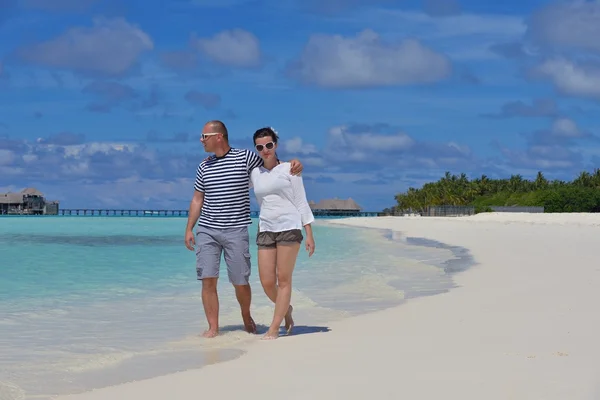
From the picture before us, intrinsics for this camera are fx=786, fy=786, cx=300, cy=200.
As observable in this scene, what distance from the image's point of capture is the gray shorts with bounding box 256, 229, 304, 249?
20.0 ft

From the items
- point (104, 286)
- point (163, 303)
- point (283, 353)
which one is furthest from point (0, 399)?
point (104, 286)

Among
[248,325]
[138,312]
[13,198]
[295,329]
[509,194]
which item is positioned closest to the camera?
[248,325]

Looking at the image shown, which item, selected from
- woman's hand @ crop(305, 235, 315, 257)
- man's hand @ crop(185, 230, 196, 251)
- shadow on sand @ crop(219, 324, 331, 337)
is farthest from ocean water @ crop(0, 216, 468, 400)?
woman's hand @ crop(305, 235, 315, 257)

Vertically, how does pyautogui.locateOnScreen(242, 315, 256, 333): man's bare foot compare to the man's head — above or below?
below

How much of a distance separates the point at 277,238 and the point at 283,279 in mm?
345

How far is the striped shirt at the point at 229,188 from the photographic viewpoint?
6242 mm

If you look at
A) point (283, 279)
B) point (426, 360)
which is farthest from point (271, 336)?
point (426, 360)

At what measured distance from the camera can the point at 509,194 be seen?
322 feet

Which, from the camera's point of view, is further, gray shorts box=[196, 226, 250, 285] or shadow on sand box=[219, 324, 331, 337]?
shadow on sand box=[219, 324, 331, 337]

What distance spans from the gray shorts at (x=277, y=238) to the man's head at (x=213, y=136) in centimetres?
77

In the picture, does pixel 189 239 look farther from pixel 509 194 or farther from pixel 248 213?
pixel 509 194

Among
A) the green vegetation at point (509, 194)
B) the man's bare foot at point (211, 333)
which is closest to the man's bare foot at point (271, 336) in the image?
the man's bare foot at point (211, 333)

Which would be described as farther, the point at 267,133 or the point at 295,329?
the point at 295,329

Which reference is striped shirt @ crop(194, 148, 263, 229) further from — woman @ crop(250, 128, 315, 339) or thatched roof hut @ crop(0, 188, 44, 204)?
thatched roof hut @ crop(0, 188, 44, 204)
